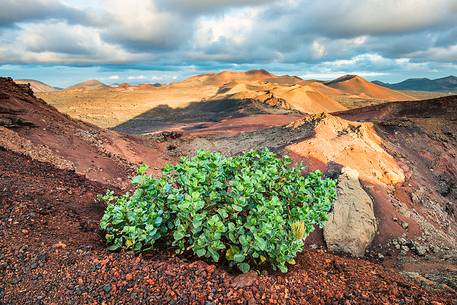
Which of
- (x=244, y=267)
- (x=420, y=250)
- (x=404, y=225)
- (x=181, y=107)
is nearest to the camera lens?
(x=244, y=267)

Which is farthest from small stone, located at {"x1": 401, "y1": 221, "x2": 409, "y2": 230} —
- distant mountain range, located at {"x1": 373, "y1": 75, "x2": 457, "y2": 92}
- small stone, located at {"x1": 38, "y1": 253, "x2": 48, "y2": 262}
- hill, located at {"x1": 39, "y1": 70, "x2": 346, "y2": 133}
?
distant mountain range, located at {"x1": 373, "y1": 75, "x2": 457, "y2": 92}

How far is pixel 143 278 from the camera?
2.94 metres

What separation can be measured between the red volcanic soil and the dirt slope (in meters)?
5.94

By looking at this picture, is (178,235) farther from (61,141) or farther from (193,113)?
(193,113)

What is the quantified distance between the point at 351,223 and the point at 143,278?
5.66 metres

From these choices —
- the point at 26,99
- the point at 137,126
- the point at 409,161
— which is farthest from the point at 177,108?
the point at 409,161

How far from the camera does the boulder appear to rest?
732 centimetres

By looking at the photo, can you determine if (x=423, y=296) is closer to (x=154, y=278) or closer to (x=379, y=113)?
(x=154, y=278)

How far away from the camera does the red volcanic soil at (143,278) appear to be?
2799mm

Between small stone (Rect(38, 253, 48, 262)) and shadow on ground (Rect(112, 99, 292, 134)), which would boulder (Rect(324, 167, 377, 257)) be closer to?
small stone (Rect(38, 253, 48, 262))

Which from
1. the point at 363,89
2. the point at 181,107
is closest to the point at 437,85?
the point at 363,89

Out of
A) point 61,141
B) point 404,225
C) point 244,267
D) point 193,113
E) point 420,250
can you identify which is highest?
point 244,267

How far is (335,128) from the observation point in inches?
537

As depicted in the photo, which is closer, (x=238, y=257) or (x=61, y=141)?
(x=238, y=257)
